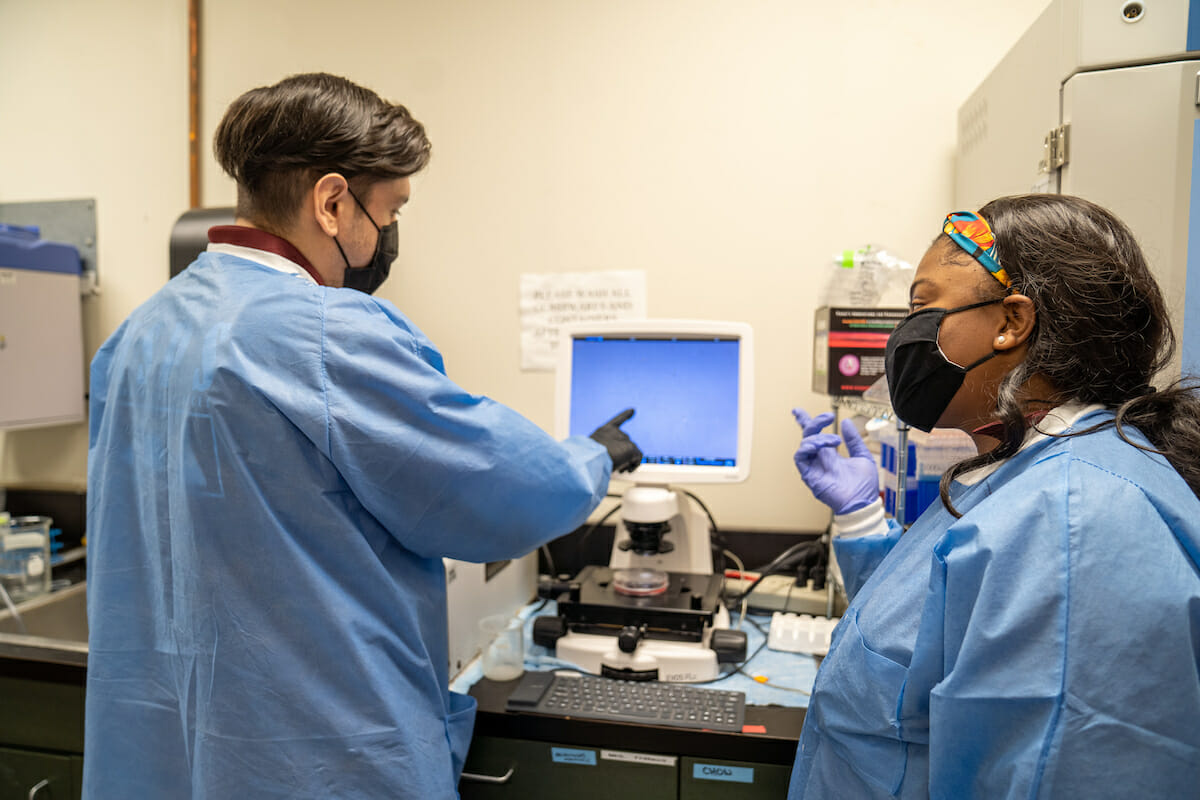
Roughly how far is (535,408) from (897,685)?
1.27m

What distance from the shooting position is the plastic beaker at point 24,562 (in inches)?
72.2

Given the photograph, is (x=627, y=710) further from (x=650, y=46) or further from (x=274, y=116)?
(x=650, y=46)

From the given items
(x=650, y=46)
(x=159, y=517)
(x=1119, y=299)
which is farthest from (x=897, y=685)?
(x=650, y=46)

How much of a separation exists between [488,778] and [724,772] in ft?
1.20

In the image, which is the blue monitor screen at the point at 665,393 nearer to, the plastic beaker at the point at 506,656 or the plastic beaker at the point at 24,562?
the plastic beaker at the point at 506,656

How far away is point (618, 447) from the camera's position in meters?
1.36

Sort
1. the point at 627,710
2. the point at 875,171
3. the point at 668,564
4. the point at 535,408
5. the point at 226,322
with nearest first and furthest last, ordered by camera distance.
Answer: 1. the point at 226,322
2. the point at 627,710
3. the point at 668,564
4. the point at 875,171
5. the point at 535,408

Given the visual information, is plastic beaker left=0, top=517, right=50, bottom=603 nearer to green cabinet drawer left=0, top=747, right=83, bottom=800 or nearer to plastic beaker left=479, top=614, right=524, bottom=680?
green cabinet drawer left=0, top=747, right=83, bottom=800

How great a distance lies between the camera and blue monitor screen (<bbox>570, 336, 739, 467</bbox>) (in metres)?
1.50

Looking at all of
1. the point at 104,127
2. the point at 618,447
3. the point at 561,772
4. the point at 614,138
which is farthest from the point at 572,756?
the point at 104,127

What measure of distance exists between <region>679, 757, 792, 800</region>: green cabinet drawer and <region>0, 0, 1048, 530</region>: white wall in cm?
77

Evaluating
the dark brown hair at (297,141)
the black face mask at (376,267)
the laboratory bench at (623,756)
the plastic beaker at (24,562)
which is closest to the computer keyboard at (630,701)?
the laboratory bench at (623,756)

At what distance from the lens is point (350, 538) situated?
0.91 meters

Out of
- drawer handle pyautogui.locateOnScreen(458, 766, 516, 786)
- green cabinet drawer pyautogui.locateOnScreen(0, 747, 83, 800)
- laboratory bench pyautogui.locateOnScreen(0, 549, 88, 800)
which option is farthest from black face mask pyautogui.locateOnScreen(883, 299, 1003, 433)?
green cabinet drawer pyautogui.locateOnScreen(0, 747, 83, 800)
